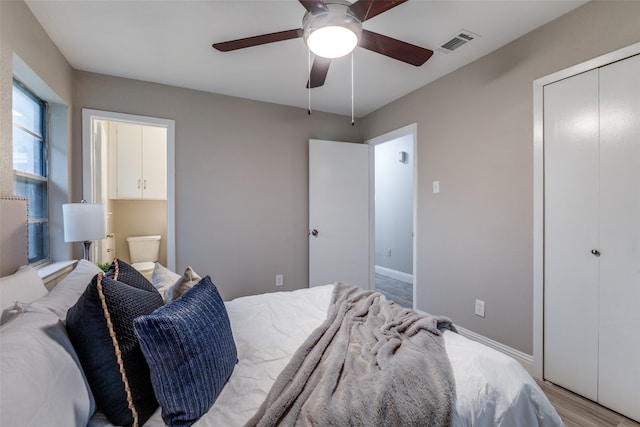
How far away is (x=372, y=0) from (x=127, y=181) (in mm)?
3534

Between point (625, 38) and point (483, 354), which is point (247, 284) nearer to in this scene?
point (483, 354)

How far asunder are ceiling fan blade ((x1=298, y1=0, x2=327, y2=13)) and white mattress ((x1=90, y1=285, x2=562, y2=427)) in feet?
5.12

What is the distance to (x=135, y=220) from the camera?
157 inches

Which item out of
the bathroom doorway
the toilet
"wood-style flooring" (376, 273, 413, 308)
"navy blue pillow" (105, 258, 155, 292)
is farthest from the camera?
"wood-style flooring" (376, 273, 413, 308)

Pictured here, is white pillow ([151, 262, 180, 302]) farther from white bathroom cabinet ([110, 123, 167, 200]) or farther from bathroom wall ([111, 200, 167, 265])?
bathroom wall ([111, 200, 167, 265])

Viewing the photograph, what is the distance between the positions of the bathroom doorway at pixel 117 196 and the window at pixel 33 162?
0.30 m

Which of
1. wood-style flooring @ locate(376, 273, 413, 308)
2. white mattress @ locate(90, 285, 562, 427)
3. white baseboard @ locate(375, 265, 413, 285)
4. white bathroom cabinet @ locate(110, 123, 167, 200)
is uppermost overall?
white bathroom cabinet @ locate(110, 123, 167, 200)

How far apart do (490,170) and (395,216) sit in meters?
2.81

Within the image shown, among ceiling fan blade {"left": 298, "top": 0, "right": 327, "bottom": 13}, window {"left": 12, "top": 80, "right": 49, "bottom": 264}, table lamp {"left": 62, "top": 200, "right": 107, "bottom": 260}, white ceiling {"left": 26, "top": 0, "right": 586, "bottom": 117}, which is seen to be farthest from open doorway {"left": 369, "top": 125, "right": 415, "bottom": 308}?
window {"left": 12, "top": 80, "right": 49, "bottom": 264}

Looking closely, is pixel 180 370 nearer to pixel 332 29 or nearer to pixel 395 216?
pixel 332 29

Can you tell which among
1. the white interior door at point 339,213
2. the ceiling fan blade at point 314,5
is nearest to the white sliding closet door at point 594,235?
the ceiling fan blade at point 314,5

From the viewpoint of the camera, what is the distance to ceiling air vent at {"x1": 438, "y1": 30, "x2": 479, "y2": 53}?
2066 mm

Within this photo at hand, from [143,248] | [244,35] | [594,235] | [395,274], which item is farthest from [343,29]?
[395,274]

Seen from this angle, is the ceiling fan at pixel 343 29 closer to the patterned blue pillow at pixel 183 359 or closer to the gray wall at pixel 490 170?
the gray wall at pixel 490 170
